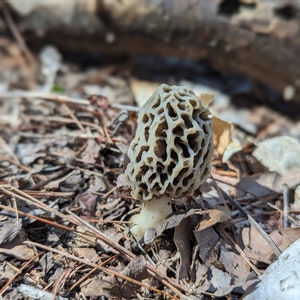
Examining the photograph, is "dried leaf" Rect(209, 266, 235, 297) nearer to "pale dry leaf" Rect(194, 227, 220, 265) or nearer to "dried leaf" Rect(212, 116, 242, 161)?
"pale dry leaf" Rect(194, 227, 220, 265)

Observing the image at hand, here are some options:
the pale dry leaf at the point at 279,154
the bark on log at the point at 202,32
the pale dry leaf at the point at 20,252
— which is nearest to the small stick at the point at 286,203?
the pale dry leaf at the point at 279,154

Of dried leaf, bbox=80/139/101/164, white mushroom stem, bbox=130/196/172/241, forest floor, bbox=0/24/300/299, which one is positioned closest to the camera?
forest floor, bbox=0/24/300/299

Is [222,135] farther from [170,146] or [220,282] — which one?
[220,282]

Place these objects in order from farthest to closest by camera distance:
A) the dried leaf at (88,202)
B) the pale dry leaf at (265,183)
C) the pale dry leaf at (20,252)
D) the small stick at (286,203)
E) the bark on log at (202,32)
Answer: the bark on log at (202,32)
the pale dry leaf at (265,183)
the dried leaf at (88,202)
the small stick at (286,203)
the pale dry leaf at (20,252)

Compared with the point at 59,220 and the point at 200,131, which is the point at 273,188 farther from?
the point at 59,220

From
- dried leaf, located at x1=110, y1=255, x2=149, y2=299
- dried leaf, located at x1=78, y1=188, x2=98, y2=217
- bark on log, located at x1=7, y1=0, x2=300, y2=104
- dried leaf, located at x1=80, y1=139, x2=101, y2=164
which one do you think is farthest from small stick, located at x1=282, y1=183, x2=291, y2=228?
bark on log, located at x1=7, y1=0, x2=300, y2=104

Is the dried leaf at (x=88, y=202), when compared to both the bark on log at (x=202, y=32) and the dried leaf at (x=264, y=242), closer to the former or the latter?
the dried leaf at (x=264, y=242)
